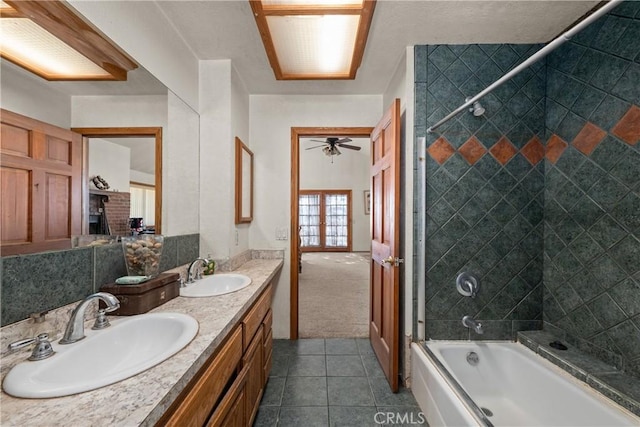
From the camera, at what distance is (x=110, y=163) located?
1.20m

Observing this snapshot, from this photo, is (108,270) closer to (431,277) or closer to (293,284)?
(293,284)

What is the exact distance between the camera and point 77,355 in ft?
2.71

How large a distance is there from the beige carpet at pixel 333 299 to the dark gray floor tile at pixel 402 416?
102 centimetres

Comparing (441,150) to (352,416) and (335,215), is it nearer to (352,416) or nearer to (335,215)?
(352,416)

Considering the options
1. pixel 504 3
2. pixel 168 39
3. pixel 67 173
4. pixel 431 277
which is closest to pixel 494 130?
pixel 504 3

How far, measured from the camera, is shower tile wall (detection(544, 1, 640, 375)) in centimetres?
135

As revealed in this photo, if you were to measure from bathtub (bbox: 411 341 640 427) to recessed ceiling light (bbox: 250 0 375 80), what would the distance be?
2.13m

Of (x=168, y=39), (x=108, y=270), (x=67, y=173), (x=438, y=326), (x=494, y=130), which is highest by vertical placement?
(x=168, y=39)

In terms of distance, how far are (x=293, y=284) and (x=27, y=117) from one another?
2143mm

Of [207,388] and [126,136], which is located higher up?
[126,136]

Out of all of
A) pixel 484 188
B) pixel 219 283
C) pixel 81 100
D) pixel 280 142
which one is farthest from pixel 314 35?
pixel 219 283

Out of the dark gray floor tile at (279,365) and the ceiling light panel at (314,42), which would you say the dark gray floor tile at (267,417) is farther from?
the ceiling light panel at (314,42)

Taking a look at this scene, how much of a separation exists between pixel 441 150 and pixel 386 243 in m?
0.80

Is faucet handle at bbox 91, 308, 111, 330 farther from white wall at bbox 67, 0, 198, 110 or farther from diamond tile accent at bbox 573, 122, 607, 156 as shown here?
diamond tile accent at bbox 573, 122, 607, 156
